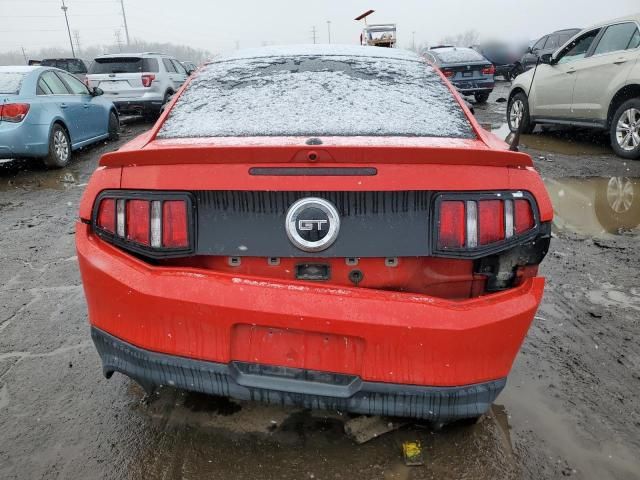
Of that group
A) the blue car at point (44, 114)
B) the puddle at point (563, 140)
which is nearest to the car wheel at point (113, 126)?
the blue car at point (44, 114)

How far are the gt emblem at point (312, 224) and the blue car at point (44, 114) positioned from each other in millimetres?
6441

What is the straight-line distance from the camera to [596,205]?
5418 mm

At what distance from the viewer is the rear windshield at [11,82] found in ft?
22.2

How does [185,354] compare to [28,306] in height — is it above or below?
above

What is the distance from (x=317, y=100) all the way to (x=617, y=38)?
22.5 feet

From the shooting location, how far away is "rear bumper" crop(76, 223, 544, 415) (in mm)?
1668

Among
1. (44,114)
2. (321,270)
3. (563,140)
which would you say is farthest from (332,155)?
(563,140)

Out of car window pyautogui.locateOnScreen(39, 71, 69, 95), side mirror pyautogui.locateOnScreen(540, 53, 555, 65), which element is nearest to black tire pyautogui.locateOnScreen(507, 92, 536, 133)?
side mirror pyautogui.locateOnScreen(540, 53, 555, 65)

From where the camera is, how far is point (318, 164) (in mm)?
1735

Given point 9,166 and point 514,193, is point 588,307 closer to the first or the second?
point 514,193

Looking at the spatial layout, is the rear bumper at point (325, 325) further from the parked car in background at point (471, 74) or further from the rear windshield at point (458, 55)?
the rear windshield at point (458, 55)

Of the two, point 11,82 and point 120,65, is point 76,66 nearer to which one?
point 120,65

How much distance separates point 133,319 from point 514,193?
144cm

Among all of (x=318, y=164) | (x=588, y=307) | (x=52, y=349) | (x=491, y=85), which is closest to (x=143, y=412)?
(x=52, y=349)
